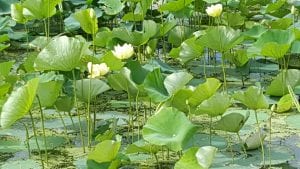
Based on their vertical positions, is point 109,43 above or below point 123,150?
above

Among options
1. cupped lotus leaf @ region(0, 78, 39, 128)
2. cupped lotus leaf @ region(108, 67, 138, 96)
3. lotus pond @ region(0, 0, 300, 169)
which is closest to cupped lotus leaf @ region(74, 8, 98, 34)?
lotus pond @ region(0, 0, 300, 169)

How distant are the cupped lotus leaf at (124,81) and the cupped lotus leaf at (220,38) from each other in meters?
0.47

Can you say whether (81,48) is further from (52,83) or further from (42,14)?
(42,14)

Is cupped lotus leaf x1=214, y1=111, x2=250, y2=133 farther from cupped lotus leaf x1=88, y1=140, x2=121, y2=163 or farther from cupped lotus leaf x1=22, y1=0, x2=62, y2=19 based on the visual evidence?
cupped lotus leaf x1=22, y1=0, x2=62, y2=19

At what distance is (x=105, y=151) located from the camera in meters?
1.72

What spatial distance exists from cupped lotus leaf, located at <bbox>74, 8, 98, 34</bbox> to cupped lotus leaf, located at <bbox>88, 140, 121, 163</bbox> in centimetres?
66

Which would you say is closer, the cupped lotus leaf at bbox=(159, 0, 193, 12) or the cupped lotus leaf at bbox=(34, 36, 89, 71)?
the cupped lotus leaf at bbox=(34, 36, 89, 71)

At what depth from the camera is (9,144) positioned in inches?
87.0

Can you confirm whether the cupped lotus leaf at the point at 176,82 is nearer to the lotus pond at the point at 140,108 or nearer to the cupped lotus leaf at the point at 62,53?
the lotus pond at the point at 140,108

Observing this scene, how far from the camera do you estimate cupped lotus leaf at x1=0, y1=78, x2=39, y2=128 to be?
172cm

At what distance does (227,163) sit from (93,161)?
0.46 meters

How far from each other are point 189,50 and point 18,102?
44.2 inches

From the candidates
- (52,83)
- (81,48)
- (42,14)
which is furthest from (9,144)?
(42,14)

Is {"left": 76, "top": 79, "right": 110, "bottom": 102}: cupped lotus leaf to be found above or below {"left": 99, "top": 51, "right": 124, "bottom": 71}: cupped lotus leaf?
below
